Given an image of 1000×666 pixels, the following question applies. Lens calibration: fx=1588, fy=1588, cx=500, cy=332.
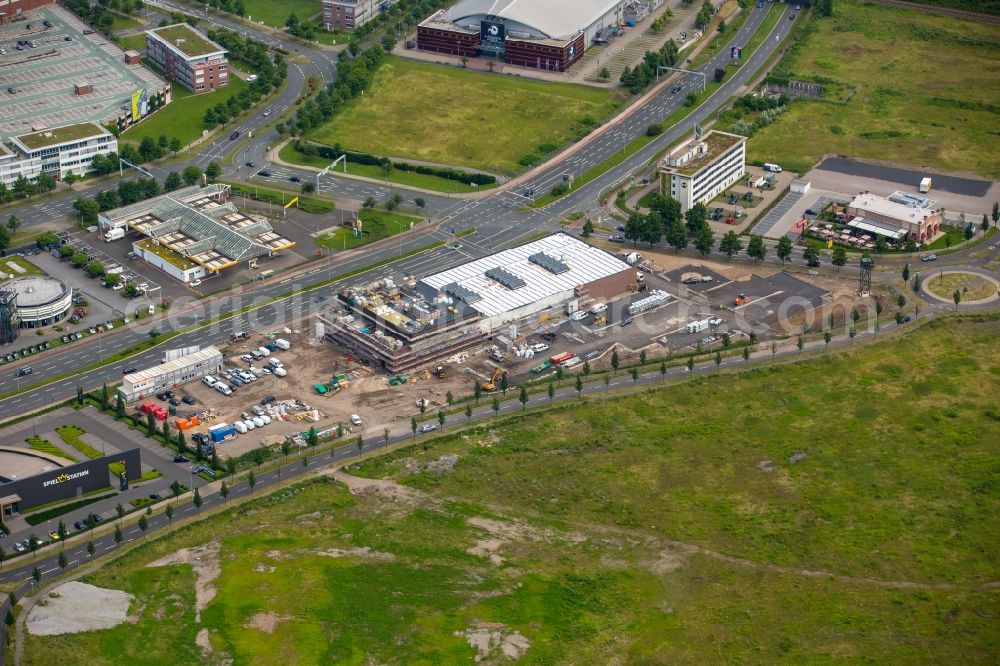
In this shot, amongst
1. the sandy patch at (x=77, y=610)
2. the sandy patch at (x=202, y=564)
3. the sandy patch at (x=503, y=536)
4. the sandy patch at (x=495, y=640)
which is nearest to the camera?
the sandy patch at (x=495, y=640)

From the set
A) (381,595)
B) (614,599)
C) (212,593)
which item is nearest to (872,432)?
(614,599)

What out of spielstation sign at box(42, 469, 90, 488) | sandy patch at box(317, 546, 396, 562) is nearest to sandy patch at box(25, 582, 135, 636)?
spielstation sign at box(42, 469, 90, 488)

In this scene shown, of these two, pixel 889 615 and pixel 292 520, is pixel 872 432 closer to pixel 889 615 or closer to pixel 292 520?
pixel 889 615

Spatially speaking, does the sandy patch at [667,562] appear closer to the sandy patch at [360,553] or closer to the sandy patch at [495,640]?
the sandy patch at [495,640]

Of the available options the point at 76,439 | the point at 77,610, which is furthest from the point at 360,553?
the point at 76,439

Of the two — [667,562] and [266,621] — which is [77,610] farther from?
[667,562]

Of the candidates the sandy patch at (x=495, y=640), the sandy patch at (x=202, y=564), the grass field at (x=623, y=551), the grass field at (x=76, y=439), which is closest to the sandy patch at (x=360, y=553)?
the grass field at (x=623, y=551)
